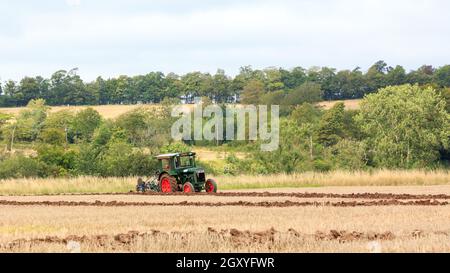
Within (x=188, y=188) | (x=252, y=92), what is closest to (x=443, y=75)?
(x=252, y=92)

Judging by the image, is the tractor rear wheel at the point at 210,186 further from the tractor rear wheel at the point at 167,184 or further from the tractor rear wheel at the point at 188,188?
the tractor rear wheel at the point at 167,184

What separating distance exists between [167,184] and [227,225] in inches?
752

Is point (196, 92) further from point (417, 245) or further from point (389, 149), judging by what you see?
point (417, 245)

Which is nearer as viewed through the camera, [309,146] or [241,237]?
[241,237]

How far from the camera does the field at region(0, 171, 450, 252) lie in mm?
15258

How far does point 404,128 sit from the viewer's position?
78.8 metres

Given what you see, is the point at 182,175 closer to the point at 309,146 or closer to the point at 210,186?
the point at 210,186

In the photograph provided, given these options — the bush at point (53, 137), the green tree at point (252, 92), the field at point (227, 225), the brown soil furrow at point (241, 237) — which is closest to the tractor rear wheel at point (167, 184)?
the field at point (227, 225)

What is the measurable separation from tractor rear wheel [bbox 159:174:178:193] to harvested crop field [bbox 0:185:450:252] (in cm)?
312

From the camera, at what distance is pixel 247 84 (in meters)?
188

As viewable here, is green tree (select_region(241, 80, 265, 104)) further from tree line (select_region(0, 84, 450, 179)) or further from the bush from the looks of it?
the bush

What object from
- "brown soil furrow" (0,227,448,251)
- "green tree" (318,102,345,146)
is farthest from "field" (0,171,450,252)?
"green tree" (318,102,345,146)

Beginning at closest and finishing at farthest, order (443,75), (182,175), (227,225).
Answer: (227,225) → (182,175) → (443,75)
